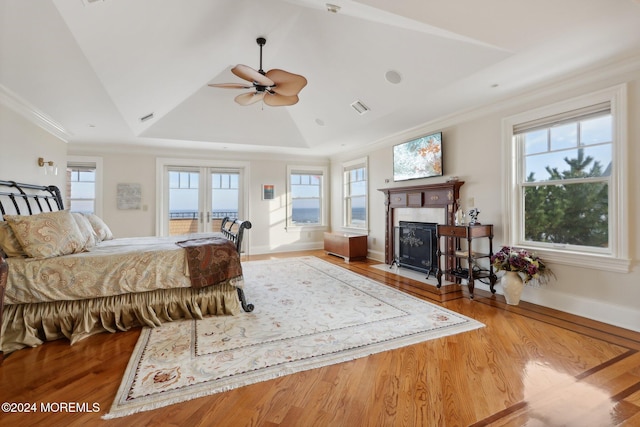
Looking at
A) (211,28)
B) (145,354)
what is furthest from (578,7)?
(145,354)

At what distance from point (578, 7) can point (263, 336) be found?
3.47 m

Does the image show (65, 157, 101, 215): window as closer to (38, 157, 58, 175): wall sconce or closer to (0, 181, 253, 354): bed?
(38, 157, 58, 175): wall sconce

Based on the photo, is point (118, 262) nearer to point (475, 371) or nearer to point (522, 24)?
point (475, 371)

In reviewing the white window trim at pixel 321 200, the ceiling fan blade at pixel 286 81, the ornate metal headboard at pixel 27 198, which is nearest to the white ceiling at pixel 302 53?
the ceiling fan blade at pixel 286 81

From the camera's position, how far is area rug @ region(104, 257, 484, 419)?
1875 millimetres

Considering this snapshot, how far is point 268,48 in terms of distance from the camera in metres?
4.16

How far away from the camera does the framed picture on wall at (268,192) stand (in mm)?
7184

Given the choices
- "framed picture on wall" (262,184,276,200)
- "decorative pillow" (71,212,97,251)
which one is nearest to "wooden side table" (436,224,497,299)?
"decorative pillow" (71,212,97,251)

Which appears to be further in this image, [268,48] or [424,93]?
[268,48]

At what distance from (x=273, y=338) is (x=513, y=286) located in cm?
270

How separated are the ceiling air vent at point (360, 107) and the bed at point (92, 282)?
8.42 ft

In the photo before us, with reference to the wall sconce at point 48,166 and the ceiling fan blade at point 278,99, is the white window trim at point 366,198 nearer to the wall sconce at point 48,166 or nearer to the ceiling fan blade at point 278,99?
the ceiling fan blade at point 278,99

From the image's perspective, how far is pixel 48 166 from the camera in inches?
162

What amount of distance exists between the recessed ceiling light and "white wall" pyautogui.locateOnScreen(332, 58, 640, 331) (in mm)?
1295
